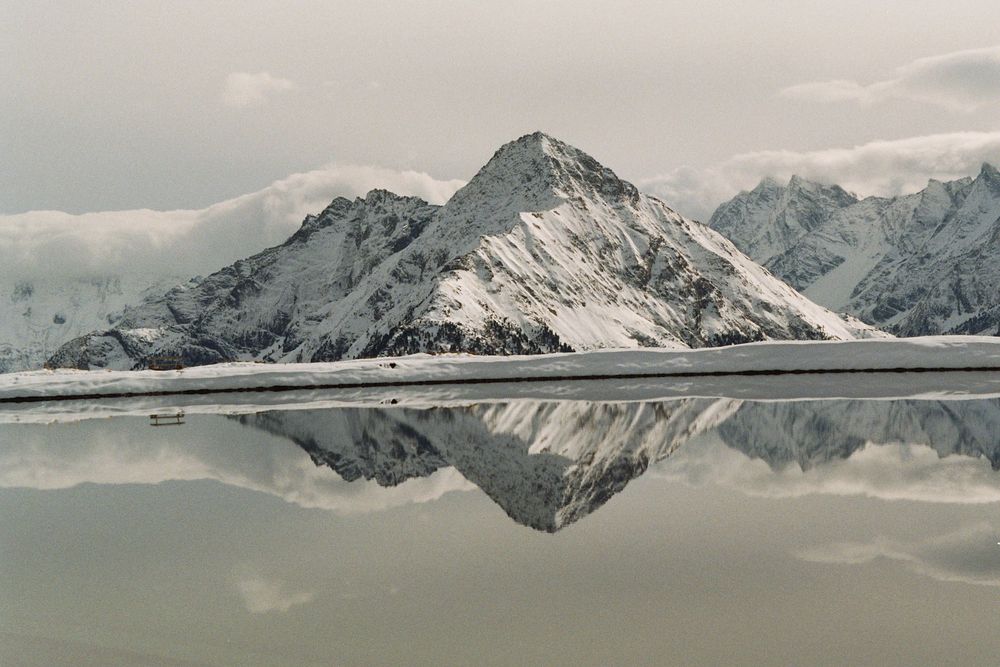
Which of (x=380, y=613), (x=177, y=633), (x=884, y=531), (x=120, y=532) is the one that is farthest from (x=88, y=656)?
(x=884, y=531)

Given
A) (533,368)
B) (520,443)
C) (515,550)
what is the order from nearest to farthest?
(515,550), (520,443), (533,368)

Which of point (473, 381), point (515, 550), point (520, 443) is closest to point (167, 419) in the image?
point (520, 443)

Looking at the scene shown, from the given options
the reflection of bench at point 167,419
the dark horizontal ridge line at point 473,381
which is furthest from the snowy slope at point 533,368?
the reflection of bench at point 167,419

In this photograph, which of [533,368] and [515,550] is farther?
[533,368]

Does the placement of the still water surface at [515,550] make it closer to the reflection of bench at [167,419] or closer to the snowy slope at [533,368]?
the reflection of bench at [167,419]

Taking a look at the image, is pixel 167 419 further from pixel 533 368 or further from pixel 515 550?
pixel 515 550

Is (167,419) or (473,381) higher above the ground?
(167,419)
